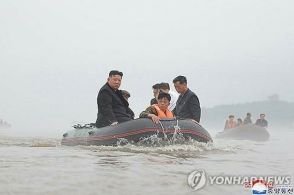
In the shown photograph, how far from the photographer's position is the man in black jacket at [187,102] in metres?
11.4

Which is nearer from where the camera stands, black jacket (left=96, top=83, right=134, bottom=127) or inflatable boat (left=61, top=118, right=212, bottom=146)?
inflatable boat (left=61, top=118, right=212, bottom=146)

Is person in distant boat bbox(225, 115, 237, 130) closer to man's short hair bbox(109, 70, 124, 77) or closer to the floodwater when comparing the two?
man's short hair bbox(109, 70, 124, 77)

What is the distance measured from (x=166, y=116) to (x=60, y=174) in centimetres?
558

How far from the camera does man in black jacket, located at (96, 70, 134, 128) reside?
10711 mm

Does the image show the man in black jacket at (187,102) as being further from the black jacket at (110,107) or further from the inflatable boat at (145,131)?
the black jacket at (110,107)

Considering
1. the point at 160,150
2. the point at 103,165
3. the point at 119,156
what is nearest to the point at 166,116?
the point at 160,150

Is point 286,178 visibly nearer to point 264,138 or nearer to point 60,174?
point 60,174

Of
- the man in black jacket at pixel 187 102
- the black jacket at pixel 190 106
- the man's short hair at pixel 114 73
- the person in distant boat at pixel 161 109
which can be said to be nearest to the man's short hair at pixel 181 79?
the man in black jacket at pixel 187 102

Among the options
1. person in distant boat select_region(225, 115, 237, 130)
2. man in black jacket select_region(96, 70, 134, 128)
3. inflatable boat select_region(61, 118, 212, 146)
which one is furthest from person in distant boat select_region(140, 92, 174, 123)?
person in distant boat select_region(225, 115, 237, 130)

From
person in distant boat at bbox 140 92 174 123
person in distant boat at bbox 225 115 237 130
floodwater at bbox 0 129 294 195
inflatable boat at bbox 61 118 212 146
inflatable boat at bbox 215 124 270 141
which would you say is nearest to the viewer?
floodwater at bbox 0 129 294 195

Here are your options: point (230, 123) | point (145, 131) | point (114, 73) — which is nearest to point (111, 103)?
point (114, 73)

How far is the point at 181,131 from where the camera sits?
10.0m

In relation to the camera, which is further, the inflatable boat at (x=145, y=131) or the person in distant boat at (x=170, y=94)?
the person in distant boat at (x=170, y=94)

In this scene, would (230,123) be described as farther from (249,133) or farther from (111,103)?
(111,103)
